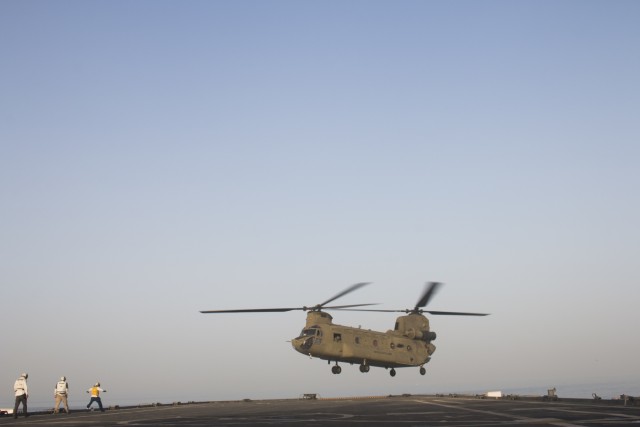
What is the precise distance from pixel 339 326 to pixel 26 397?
91.5ft

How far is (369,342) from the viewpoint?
6338 cm

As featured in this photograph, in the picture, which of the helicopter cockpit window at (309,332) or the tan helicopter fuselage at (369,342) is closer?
the helicopter cockpit window at (309,332)

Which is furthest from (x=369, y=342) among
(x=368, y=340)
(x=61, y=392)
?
(x=61, y=392)

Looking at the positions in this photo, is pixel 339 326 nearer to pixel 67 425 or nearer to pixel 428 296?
pixel 428 296

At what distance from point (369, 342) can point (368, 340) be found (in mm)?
237

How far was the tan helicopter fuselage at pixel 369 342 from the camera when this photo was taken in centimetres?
5984

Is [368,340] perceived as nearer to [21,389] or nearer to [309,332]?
[309,332]

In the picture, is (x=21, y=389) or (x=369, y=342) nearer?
(x=21, y=389)

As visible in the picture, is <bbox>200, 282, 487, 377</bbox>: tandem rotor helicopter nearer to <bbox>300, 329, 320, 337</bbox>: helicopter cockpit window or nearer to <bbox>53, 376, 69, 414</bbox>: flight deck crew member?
<bbox>300, 329, 320, 337</bbox>: helicopter cockpit window

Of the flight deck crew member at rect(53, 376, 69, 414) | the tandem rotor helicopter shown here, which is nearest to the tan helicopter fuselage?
the tandem rotor helicopter

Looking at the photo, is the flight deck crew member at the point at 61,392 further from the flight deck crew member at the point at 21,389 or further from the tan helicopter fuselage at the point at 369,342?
the tan helicopter fuselage at the point at 369,342

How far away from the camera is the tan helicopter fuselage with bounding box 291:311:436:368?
196 feet

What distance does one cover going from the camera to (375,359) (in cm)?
6388

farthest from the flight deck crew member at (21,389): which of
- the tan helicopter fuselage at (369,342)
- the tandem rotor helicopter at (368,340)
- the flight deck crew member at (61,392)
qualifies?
the tan helicopter fuselage at (369,342)
